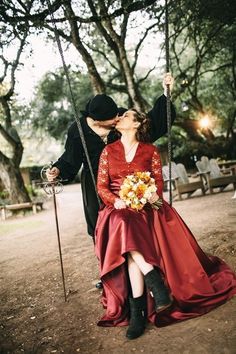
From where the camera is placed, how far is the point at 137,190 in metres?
2.90

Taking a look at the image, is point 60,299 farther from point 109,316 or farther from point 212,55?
point 212,55

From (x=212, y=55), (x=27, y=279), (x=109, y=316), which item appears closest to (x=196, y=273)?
(x=109, y=316)

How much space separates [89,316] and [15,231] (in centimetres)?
661

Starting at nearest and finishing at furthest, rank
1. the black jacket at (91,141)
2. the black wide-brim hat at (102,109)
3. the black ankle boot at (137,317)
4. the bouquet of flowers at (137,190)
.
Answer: the black ankle boot at (137,317) < the bouquet of flowers at (137,190) < the black wide-brim hat at (102,109) < the black jacket at (91,141)

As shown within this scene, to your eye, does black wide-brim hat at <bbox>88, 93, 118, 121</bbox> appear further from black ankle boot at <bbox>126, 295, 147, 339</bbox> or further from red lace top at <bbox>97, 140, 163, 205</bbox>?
black ankle boot at <bbox>126, 295, 147, 339</bbox>

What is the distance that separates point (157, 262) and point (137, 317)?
1.53 feet

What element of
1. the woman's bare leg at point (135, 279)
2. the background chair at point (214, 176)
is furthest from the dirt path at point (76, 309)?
the background chair at point (214, 176)

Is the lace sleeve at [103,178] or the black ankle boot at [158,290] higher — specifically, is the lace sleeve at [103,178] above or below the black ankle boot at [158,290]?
above

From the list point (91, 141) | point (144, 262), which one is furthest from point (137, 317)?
point (91, 141)

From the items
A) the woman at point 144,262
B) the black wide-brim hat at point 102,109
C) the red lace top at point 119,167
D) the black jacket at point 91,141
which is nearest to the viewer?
the woman at point 144,262

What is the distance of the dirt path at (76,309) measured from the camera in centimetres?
246

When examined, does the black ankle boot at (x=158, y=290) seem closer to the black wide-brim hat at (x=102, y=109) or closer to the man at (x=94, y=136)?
the man at (x=94, y=136)

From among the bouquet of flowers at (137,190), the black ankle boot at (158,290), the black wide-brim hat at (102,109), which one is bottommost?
the black ankle boot at (158,290)

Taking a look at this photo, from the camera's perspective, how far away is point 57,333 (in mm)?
2908
